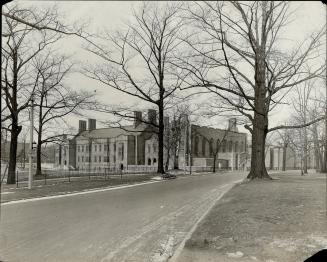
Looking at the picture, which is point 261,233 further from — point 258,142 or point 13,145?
point 13,145

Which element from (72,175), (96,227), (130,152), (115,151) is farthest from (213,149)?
(96,227)

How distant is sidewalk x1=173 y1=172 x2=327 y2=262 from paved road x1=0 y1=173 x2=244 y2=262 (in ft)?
2.17

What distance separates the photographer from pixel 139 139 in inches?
3086

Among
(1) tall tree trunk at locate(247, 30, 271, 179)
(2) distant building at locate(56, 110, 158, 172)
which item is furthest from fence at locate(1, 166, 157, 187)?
(2) distant building at locate(56, 110, 158, 172)

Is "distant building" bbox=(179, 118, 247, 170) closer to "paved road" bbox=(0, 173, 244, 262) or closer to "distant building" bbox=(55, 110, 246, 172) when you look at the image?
"distant building" bbox=(55, 110, 246, 172)

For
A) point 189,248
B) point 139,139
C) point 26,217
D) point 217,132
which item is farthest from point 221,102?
point 217,132

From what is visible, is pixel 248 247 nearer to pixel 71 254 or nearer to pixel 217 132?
pixel 71 254

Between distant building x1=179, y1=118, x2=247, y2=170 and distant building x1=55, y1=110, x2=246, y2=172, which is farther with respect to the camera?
distant building x1=55, y1=110, x2=246, y2=172

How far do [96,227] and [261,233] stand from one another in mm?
3971

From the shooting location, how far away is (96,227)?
9.68 m

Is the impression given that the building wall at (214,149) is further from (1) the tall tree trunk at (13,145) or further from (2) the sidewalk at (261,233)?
(2) the sidewalk at (261,233)

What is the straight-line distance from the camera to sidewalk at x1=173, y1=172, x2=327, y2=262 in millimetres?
6476

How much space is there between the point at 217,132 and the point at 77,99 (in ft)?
223

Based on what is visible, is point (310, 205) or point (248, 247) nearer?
point (248, 247)
